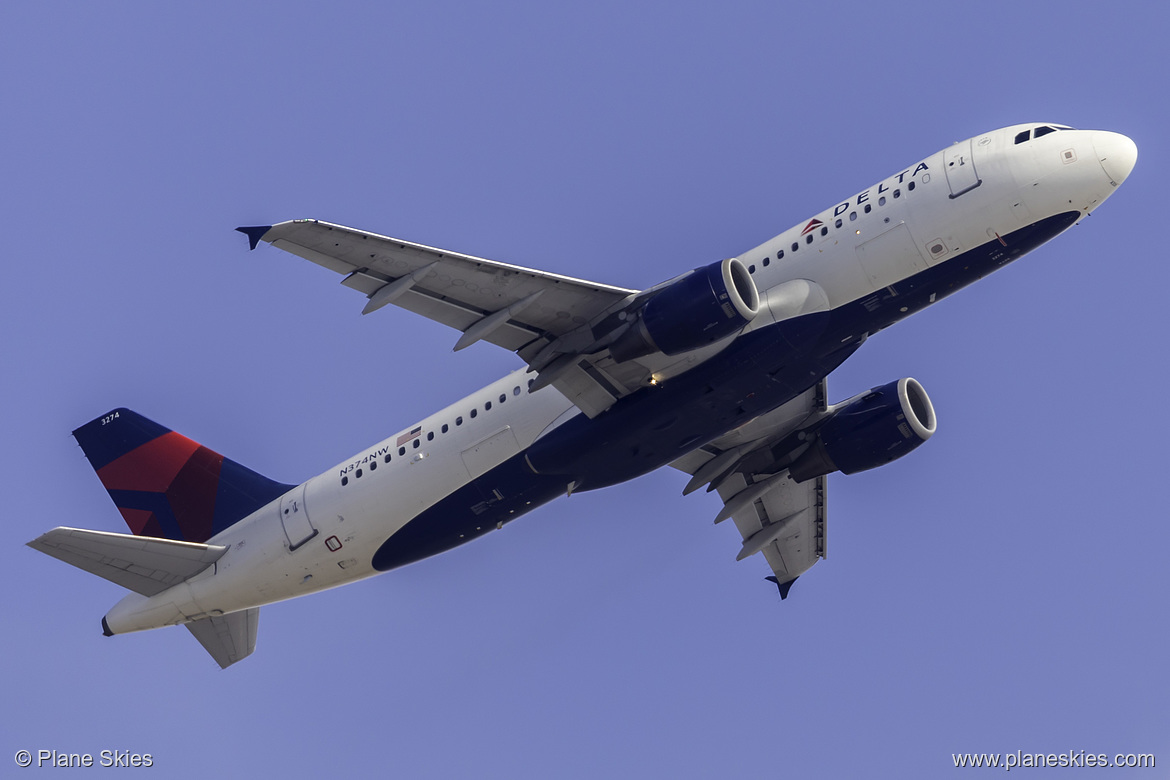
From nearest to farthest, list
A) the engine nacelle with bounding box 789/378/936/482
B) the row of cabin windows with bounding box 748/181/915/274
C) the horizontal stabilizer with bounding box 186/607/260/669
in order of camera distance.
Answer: the row of cabin windows with bounding box 748/181/915/274, the engine nacelle with bounding box 789/378/936/482, the horizontal stabilizer with bounding box 186/607/260/669

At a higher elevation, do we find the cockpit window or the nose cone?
the cockpit window

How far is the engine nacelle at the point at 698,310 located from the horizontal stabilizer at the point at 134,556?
15.5 meters

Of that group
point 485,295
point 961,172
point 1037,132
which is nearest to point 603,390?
point 485,295

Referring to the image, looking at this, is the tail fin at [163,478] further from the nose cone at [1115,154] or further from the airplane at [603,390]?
the nose cone at [1115,154]

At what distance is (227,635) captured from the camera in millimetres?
41094

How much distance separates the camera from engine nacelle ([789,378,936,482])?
39062 mm

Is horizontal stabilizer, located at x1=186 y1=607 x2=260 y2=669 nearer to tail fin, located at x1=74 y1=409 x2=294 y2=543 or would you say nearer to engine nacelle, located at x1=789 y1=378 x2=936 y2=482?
tail fin, located at x1=74 y1=409 x2=294 y2=543

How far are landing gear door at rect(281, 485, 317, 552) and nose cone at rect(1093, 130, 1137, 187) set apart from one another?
23713mm

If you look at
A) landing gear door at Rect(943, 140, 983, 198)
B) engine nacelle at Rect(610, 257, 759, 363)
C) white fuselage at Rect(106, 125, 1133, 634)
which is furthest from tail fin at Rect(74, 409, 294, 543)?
landing gear door at Rect(943, 140, 983, 198)

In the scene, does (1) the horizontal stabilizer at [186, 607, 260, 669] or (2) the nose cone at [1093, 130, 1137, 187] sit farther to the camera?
(1) the horizontal stabilizer at [186, 607, 260, 669]

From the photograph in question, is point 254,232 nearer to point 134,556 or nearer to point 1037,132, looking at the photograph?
point 134,556

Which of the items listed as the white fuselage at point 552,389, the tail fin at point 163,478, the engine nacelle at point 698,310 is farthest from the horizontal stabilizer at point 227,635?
the engine nacelle at point 698,310

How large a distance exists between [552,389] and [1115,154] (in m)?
15.7

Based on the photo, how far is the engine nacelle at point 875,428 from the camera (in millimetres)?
39062
